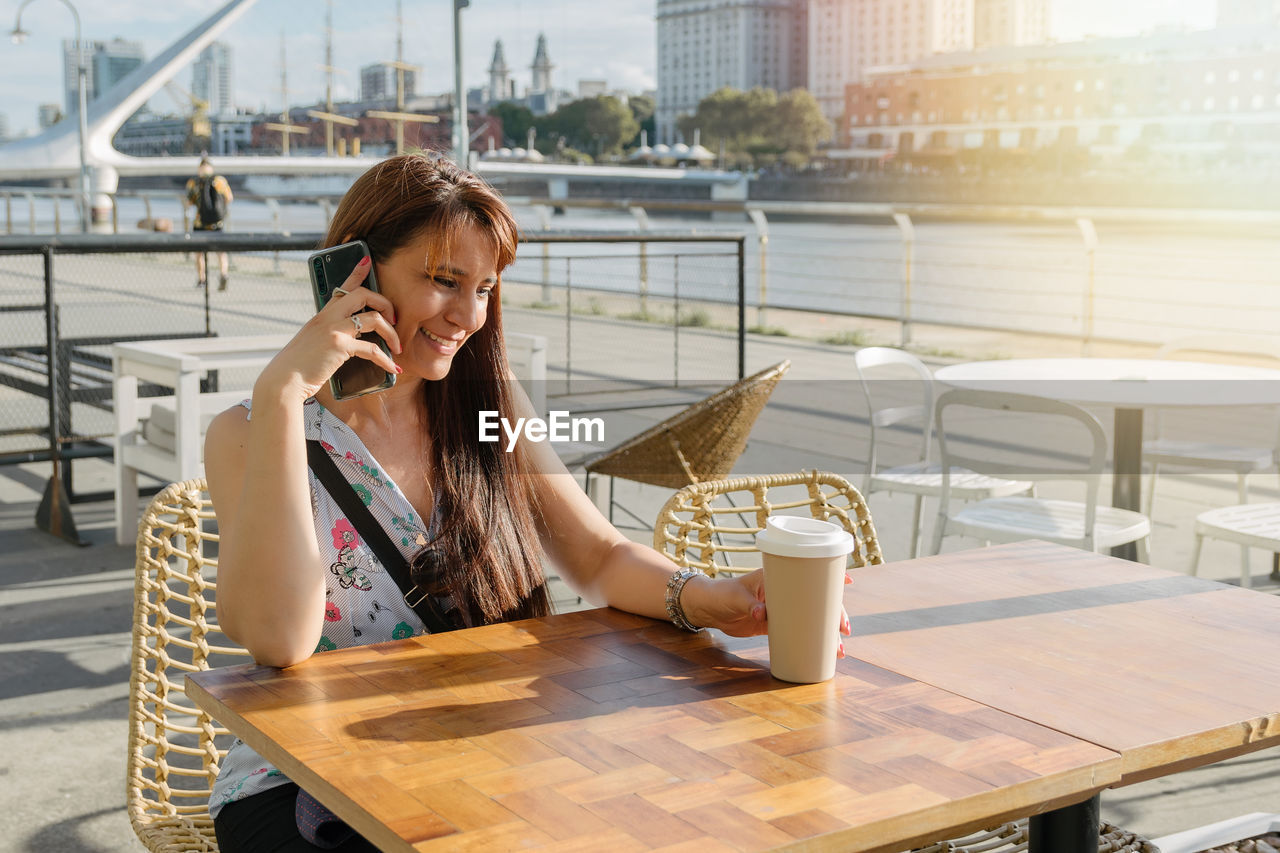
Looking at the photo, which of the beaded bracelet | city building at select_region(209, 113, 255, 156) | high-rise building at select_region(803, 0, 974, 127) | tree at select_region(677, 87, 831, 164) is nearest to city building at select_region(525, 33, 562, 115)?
tree at select_region(677, 87, 831, 164)

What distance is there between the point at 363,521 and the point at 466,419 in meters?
0.22

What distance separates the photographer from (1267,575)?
3936 millimetres

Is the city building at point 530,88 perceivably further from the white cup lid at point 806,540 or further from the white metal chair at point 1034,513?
the white cup lid at point 806,540

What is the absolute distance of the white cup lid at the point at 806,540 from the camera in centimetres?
116

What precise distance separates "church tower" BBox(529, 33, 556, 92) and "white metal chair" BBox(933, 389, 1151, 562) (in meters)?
72.3

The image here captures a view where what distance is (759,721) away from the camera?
112 centimetres

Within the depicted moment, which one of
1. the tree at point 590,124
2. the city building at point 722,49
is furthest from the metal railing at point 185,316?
the city building at point 722,49

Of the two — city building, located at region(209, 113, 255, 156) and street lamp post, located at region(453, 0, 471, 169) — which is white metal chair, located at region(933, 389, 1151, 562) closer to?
street lamp post, located at region(453, 0, 471, 169)

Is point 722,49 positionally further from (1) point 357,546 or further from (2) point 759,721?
(2) point 759,721

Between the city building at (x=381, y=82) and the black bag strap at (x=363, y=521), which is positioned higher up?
the city building at (x=381, y=82)

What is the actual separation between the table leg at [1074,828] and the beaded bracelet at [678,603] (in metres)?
0.43

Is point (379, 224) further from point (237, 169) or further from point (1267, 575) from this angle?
point (237, 169)

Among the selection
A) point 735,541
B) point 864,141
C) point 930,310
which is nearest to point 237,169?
point 930,310

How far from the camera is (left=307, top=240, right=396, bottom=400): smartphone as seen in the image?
1.43m
